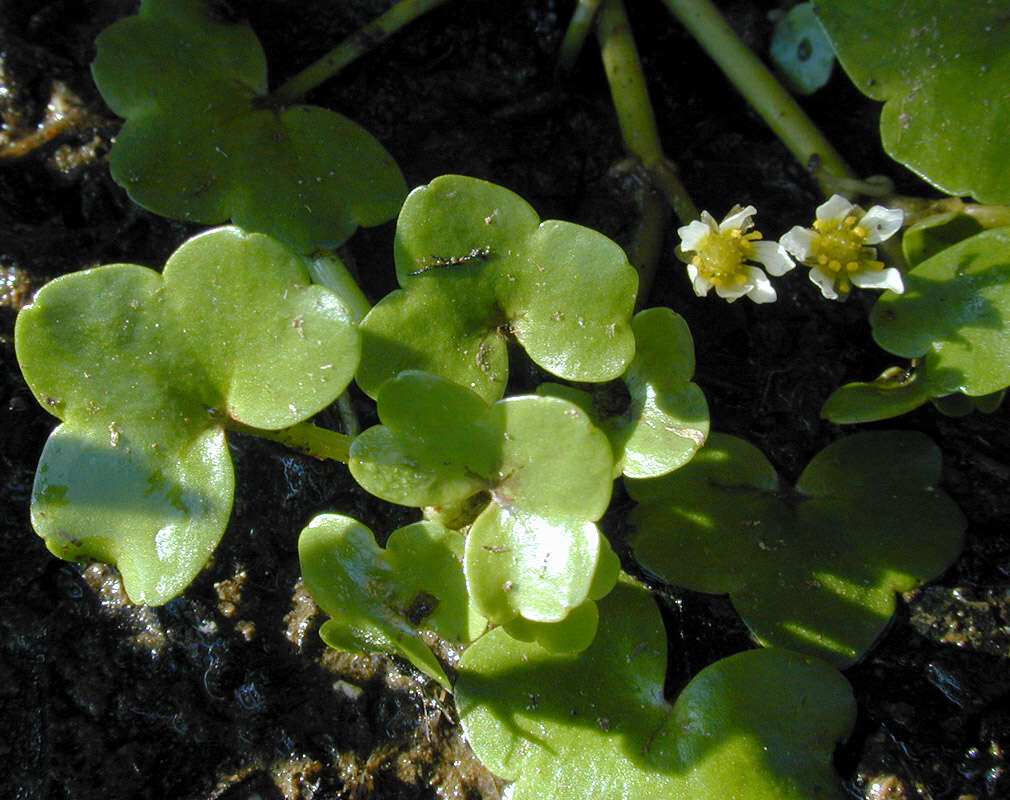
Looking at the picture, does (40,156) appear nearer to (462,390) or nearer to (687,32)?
(462,390)

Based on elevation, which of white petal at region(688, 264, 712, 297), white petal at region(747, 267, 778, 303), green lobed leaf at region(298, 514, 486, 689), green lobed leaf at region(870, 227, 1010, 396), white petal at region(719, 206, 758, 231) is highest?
white petal at region(719, 206, 758, 231)

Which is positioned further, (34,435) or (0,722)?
(34,435)

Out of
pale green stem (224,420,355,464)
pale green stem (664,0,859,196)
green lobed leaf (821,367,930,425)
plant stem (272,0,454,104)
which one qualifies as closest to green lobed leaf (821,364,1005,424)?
green lobed leaf (821,367,930,425)

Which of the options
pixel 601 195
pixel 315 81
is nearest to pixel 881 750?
pixel 601 195

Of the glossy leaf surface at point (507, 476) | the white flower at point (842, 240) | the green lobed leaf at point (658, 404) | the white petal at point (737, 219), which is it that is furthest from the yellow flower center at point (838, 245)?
the glossy leaf surface at point (507, 476)

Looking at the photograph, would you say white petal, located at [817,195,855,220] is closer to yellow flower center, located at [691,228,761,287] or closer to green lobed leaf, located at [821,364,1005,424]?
yellow flower center, located at [691,228,761,287]
